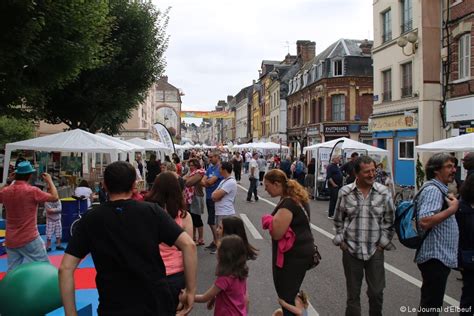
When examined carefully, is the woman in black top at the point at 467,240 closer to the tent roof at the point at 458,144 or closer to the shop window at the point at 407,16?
the tent roof at the point at 458,144

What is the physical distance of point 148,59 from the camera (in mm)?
19875

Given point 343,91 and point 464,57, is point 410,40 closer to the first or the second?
point 464,57

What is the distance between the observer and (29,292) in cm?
377

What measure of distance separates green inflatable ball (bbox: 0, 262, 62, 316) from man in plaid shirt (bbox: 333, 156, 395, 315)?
2.77 m

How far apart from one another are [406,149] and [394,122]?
66.1 inches

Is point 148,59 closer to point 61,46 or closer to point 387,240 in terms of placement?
point 61,46

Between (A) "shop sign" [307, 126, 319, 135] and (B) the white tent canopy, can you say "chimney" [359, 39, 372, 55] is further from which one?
(B) the white tent canopy

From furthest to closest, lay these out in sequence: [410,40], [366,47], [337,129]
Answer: [366,47], [337,129], [410,40]

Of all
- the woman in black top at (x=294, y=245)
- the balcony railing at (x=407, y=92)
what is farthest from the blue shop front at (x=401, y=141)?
the woman in black top at (x=294, y=245)

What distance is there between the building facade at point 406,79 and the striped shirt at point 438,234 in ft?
54.8

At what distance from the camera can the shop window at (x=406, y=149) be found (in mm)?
21438

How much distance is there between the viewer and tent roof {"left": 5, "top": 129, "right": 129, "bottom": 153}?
11.5 m

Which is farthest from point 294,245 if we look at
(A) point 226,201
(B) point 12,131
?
(B) point 12,131

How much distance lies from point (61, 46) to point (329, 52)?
31.4 m
